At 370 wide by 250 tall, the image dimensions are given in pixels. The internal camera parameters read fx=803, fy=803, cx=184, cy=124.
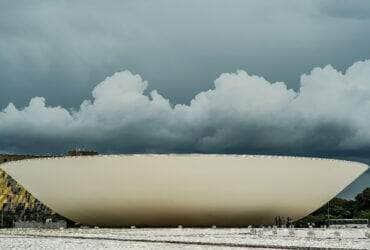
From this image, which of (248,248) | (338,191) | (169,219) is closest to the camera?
(248,248)

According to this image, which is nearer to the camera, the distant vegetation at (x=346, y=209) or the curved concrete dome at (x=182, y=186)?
the curved concrete dome at (x=182, y=186)

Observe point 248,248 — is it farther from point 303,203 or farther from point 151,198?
point 303,203

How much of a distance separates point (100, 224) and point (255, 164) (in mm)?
7378

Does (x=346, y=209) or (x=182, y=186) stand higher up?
(x=346, y=209)

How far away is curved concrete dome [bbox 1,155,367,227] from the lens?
96.3 ft

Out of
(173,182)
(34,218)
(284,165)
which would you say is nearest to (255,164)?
(284,165)

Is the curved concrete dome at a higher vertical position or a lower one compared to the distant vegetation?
lower

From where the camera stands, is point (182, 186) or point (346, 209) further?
point (346, 209)

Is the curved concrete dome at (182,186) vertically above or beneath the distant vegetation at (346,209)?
beneath

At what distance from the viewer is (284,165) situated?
99.2 feet

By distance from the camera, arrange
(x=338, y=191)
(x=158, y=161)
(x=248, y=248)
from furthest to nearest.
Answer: (x=338, y=191) → (x=158, y=161) → (x=248, y=248)

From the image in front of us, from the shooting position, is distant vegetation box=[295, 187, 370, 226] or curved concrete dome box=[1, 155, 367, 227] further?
distant vegetation box=[295, 187, 370, 226]

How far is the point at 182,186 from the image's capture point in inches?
1163

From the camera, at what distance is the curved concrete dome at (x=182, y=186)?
29.4 m
